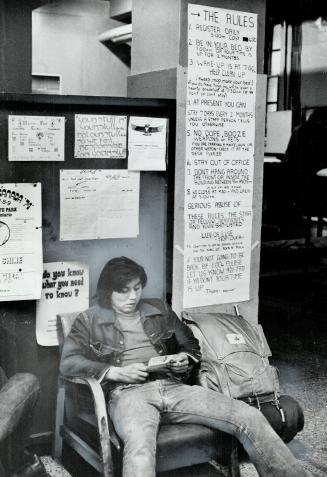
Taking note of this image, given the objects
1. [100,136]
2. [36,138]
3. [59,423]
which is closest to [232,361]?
[59,423]

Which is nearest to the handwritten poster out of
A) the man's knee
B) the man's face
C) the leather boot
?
the man's face

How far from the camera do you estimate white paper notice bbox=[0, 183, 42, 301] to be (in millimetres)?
2574

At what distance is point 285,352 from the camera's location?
4.46m

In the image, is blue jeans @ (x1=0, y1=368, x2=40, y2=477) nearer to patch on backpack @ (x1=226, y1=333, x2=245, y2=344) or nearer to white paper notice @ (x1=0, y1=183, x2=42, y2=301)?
white paper notice @ (x1=0, y1=183, x2=42, y2=301)

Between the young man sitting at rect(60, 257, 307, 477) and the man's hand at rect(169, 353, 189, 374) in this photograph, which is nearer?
the young man sitting at rect(60, 257, 307, 477)

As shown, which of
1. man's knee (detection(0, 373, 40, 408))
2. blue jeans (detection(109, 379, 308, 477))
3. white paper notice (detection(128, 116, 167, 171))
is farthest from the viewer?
white paper notice (detection(128, 116, 167, 171))

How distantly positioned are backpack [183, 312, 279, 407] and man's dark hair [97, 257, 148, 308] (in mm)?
342

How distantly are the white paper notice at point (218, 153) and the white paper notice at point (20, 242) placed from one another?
68cm

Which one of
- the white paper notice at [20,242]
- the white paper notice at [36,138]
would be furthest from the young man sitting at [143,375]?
the white paper notice at [36,138]

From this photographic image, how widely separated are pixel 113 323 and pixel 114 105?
35.2 inches

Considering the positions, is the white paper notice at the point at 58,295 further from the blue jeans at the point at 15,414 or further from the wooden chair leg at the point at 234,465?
the wooden chair leg at the point at 234,465

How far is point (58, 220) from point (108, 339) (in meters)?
0.52

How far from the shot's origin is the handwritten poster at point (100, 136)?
105 inches

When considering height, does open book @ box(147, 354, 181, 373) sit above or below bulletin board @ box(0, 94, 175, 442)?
below
